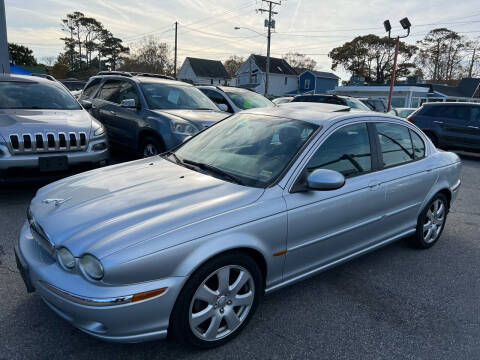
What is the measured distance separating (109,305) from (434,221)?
3.67 meters

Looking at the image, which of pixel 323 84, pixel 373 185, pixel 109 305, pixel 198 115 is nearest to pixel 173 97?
pixel 198 115

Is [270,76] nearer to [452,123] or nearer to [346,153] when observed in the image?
[452,123]

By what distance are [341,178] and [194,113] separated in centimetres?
444

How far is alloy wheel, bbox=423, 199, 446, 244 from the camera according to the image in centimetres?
409

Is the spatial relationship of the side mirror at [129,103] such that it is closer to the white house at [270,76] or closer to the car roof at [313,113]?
the car roof at [313,113]

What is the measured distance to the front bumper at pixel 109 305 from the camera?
1954 mm

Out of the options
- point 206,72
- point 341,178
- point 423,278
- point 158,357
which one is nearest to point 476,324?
point 423,278

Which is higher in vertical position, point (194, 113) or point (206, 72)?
point (206, 72)

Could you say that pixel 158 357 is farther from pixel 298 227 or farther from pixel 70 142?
pixel 70 142

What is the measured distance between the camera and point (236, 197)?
8.11 feet

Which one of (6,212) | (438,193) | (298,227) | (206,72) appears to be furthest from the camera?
(206,72)

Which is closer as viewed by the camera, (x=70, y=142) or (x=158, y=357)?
(x=158, y=357)

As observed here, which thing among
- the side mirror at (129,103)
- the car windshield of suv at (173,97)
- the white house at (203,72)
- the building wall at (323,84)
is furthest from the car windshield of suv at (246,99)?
the white house at (203,72)

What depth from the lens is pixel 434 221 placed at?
164 inches
